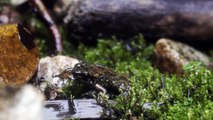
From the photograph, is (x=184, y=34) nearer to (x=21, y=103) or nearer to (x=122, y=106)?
(x=122, y=106)

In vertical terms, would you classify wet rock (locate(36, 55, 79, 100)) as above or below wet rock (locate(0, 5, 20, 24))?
below

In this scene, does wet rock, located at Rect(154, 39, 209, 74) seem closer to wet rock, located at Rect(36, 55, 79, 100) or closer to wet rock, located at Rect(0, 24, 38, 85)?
wet rock, located at Rect(36, 55, 79, 100)

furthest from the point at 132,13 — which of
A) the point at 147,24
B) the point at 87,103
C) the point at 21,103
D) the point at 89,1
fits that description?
the point at 21,103

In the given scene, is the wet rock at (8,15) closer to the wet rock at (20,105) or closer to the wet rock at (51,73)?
the wet rock at (51,73)

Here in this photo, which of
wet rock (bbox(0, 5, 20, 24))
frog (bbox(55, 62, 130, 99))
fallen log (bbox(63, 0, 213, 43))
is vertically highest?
wet rock (bbox(0, 5, 20, 24))

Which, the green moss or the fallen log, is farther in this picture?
the fallen log

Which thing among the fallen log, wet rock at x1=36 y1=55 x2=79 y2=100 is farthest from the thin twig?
wet rock at x1=36 y1=55 x2=79 y2=100

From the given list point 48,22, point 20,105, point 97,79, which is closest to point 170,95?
point 97,79
